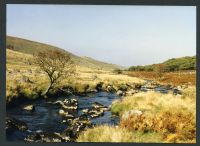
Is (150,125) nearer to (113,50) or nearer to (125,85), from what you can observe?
(125,85)

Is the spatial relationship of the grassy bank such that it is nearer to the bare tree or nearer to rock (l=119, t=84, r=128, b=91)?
rock (l=119, t=84, r=128, b=91)

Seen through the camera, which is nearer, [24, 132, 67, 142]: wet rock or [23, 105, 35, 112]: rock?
[24, 132, 67, 142]: wet rock

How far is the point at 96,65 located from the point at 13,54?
128cm

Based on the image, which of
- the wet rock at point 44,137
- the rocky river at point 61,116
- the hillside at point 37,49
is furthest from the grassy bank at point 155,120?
the hillside at point 37,49

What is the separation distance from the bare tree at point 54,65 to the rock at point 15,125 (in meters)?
0.59

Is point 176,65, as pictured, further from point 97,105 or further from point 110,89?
Result: point 97,105

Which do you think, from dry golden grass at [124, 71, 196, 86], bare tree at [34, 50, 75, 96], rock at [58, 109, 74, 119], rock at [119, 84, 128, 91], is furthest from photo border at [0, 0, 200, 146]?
rock at [119, 84, 128, 91]

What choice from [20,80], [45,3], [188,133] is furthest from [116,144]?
[45,3]

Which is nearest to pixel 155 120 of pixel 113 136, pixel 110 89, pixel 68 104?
pixel 113 136

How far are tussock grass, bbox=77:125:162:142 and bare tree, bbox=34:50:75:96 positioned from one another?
3.07ft

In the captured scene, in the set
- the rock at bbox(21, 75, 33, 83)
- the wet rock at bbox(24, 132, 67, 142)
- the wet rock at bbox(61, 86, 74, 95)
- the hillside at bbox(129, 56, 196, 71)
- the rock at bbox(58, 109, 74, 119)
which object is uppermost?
the hillside at bbox(129, 56, 196, 71)

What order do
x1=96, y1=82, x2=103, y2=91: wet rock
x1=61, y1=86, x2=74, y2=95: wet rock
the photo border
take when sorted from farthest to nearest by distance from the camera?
x1=96, y1=82, x2=103, y2=91: wet rock
x1=61, y1=86, x2=74, y2=95: wet rock
the photo border

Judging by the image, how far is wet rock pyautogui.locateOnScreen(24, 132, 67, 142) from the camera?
7074 mm

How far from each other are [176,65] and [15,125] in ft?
8.54
